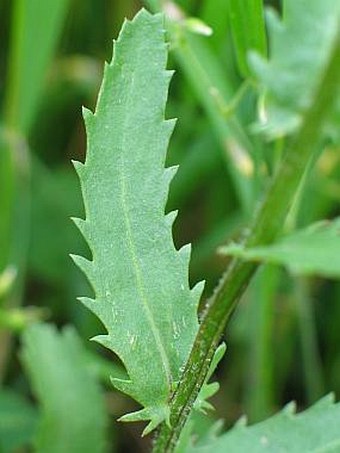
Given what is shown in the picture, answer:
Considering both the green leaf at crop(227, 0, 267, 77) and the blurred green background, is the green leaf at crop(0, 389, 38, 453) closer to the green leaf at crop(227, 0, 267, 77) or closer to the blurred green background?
the blurred green background

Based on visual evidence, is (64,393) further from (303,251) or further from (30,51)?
(303,251)

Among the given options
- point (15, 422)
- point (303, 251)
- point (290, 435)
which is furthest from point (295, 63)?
point (15, 422)

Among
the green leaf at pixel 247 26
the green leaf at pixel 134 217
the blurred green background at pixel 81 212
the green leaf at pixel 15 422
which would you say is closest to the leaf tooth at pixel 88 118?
the green leaf at pixel 134 217

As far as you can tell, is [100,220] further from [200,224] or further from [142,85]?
[200,224]

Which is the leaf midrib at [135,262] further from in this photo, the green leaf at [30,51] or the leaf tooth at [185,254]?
the green leaf at [30,51]

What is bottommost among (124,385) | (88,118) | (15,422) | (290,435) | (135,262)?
(15,422)

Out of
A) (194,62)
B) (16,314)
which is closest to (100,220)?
(194,62)
